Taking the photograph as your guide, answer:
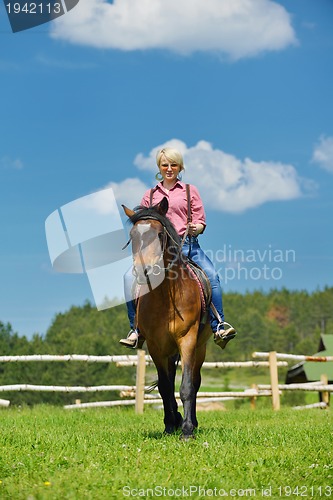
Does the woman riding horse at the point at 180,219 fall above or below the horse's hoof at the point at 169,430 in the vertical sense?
above

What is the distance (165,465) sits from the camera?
18.2 feet

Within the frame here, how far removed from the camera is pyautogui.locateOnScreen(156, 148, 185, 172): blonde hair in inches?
297

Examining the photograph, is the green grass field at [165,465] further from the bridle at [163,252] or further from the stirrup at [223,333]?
the bridle at [163,252]

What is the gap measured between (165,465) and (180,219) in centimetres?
287

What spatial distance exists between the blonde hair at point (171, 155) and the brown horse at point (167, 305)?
2.84ft

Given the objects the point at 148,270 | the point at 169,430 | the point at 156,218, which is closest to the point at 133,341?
the point at 169,430

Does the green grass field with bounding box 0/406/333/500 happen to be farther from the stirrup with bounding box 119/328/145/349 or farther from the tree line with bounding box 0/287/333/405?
the tree line with bounding box 0/287/333/405

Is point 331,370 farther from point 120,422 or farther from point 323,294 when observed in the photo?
point 323,294

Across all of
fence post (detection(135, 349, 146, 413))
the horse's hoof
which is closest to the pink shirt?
the horse's hoof

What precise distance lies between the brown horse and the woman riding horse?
9.0 inches

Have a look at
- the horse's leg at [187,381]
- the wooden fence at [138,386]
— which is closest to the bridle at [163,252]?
the horse's leg at [187,381]

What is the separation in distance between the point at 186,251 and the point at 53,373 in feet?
185

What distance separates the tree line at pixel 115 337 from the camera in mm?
57844

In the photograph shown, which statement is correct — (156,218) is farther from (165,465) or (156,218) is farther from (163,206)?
(165,465)
